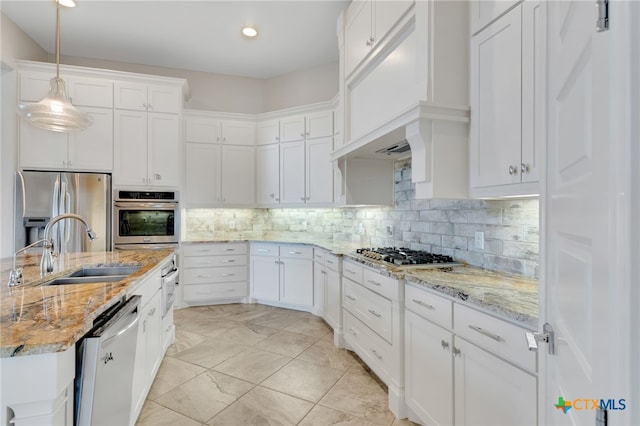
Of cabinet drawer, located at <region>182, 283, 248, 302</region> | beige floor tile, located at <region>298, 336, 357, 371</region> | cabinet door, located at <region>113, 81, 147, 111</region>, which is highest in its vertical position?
cabinet door, located at <region>113, 81, 147, 111</region>

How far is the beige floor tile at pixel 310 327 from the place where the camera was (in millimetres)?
3415

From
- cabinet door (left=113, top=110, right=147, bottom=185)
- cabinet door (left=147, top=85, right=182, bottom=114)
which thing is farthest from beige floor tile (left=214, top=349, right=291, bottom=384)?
cabinet door (left=147, top=85, right=182, bottom=114)

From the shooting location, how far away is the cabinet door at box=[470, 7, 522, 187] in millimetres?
1590

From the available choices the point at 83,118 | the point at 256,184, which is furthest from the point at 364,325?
the point at 256,184

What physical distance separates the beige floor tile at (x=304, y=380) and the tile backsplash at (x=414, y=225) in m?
1.31

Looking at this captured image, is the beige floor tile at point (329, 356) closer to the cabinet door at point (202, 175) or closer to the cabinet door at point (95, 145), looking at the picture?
the cabinet door at point (202, 175)

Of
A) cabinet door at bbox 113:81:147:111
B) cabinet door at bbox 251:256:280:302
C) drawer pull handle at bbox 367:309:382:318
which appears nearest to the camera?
drawer pull handle at bbox 367:309:382:318

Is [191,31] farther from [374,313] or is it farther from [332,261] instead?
[374,313]

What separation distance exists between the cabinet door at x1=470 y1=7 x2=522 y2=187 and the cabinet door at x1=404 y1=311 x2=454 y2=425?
2.90 feet

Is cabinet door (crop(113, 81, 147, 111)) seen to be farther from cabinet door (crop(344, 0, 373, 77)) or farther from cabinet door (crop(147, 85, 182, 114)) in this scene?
cabinet door (crop(344, 0, 373, 77))

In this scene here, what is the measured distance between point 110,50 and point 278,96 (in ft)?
7.50

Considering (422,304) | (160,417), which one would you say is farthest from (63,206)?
(422,304)

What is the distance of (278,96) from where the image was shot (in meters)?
5.05

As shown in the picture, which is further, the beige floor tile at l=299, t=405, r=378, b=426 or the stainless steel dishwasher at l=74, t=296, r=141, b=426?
the beige floor tile at l=299, t=405, r=378, b=426
